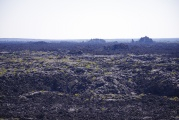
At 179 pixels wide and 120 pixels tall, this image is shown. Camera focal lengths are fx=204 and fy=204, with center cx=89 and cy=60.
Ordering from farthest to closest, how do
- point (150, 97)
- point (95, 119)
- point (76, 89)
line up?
1. point (76, 89)
2. point (150, 97)
3. point (95, 119)

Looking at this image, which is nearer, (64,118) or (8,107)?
(64,118)

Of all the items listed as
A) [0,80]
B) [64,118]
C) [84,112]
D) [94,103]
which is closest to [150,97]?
[94,103]

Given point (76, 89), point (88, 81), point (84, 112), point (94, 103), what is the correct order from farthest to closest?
point (88, 81)
point (76, 89)
point (94, 103)
point (84, 112)

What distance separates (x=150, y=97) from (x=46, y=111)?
12070mm

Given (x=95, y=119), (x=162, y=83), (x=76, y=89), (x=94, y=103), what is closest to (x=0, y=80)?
(x=76, y=89)

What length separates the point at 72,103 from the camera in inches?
861

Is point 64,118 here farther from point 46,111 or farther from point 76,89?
point 76,89

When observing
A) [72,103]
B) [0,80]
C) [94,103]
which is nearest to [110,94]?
[94,103]

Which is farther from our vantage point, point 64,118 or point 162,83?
point 162,83

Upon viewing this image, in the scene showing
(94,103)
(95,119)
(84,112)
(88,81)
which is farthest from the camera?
(88,81)

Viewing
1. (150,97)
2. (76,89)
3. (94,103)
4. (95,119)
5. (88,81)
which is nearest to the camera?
(95,119)

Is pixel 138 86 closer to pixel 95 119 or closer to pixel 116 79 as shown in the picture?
pixel 116 79

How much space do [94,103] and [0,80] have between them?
13.7 metres

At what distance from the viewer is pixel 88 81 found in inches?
1145
